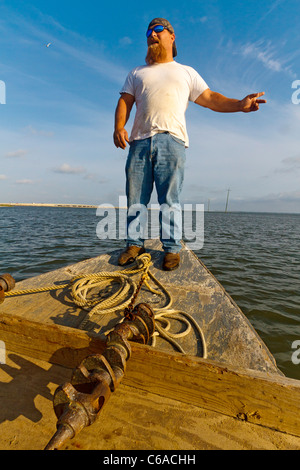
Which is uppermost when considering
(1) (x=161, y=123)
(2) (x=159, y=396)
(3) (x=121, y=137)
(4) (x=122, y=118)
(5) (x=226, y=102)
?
(5) (x=226, y=102)

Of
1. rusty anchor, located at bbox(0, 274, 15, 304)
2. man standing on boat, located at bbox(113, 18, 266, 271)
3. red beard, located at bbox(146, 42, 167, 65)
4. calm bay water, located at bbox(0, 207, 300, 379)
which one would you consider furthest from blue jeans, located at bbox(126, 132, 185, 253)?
calm bay water, located at bbox(0, 207, 300, 379)

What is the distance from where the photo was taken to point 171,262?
309 centimetres

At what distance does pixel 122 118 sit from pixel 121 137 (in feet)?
1.08

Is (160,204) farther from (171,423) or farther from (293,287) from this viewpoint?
(293,287)

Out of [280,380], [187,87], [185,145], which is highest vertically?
[187,87]

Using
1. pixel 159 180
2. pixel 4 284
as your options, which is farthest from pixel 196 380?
pixel 159 180

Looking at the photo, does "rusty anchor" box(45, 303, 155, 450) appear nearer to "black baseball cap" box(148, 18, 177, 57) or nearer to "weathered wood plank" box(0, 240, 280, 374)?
"weathered wood plank" box(0, 240, 280, 374)

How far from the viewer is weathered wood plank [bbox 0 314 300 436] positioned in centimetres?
104

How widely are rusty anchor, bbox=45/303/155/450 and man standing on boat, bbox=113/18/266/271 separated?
202 centimetres

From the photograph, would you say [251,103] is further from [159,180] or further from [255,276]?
[255,276]

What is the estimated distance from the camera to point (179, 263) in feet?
10.8

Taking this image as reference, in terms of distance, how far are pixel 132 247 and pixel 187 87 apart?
2.33 m

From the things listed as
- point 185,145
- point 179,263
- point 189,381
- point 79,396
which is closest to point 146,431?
point 189,381

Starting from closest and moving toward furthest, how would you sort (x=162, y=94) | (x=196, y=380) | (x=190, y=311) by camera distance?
(x=196, y=380), (x=190, y=311), (x=162, y=94)
